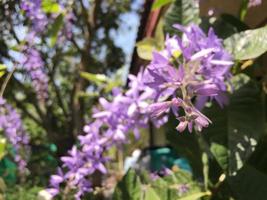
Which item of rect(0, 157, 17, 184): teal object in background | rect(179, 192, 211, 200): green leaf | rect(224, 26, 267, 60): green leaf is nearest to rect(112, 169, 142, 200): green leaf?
rect(179, 192, 211, 200): green leaf

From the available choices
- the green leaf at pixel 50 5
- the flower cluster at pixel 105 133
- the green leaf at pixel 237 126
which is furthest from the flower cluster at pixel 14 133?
the green leaf at pixel 237 126

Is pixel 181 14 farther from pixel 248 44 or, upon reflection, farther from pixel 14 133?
pixel 14 133

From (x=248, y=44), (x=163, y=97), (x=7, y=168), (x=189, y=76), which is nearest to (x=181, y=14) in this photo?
(x=248, y=44)

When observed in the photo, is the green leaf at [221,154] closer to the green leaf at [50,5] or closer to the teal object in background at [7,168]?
the green leaf at [50,5]

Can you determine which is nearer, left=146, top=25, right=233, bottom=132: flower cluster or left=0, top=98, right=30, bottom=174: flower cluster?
left=146, top=25, right=233, bottom=132: flower cluster

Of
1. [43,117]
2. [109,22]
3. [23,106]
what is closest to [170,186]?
[43,117]

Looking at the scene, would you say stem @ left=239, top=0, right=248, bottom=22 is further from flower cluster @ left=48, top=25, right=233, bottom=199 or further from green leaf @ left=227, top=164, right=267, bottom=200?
green leaf @ left=227, top=164, right=267, bottom=200
